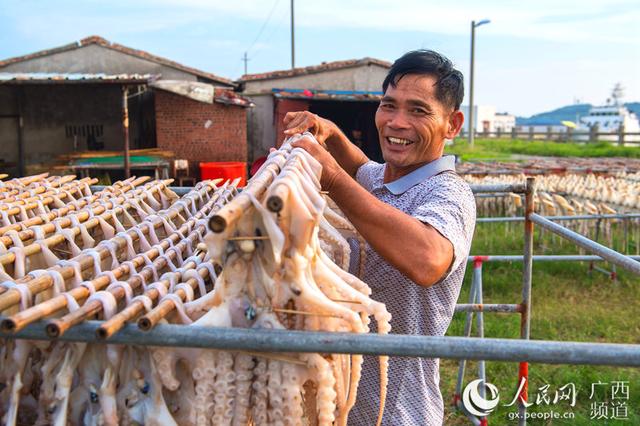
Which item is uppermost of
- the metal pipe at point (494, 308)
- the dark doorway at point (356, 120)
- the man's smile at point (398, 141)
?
the dark doorway at point (356, 120)

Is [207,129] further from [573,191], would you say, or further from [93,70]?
[573,191]

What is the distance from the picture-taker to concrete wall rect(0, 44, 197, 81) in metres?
16.9

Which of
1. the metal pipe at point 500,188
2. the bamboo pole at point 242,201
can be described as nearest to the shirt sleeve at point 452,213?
the bamboo pole at point 242,201

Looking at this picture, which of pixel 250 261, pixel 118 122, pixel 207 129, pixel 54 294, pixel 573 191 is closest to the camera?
pixel 250 261

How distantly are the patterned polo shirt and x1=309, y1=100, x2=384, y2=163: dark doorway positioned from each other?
54.4ft

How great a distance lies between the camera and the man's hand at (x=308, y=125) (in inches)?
94.7

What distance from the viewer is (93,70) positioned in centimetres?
1695

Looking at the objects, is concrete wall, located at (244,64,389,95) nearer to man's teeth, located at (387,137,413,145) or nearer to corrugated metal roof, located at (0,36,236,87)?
corrugated metal roof, located at (0,36,236,87)

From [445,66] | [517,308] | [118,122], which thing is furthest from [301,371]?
[118,122]

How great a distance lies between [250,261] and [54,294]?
0.66 metres

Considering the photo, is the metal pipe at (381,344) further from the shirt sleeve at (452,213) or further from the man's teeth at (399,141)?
the man's teeth at (399,141)

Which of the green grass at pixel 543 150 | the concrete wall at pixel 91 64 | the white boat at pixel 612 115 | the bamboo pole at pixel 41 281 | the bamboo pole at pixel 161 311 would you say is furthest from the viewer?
the white boat at pixel 612 115

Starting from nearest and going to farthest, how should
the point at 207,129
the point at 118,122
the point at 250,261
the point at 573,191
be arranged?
1. the point at 250,261
2. the point at 573,191
3. the point at 207,129
4. the point at 118,122

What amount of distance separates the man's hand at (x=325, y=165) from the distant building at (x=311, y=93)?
1499 cm
